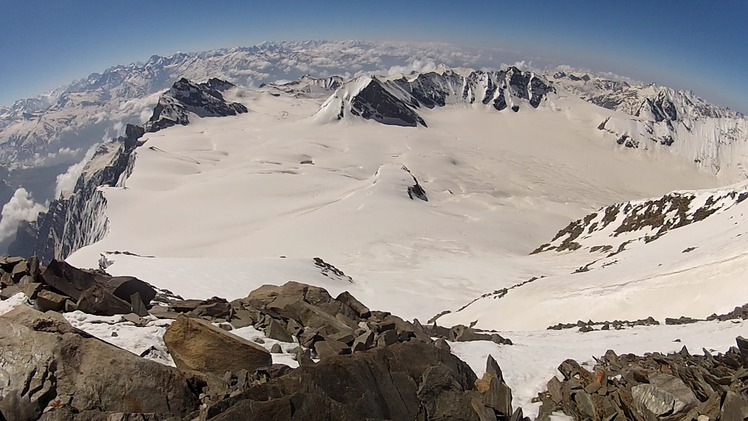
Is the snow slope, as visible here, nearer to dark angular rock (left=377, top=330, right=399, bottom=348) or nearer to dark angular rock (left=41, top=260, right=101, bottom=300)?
dark angular rock (left=41, top=260, right=101, bottom=300)

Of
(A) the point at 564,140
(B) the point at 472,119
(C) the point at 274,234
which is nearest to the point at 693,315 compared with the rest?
(C) the point at 274,234

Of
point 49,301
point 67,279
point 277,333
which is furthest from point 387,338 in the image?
point 67,279

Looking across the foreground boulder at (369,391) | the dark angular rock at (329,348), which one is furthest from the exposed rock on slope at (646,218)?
the dark angular rock at (329,348)

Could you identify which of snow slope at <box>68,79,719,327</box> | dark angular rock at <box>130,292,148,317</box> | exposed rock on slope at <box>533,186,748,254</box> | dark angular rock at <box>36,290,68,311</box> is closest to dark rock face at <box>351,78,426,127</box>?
snow slope at <box>68,79,719,327</box>

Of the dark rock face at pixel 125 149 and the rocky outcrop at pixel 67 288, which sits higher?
the rocky outcrop at pixel 67 288

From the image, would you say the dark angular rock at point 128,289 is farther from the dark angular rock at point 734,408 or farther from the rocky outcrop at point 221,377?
the dark angular rock at point 734,408
